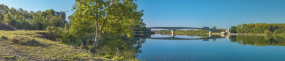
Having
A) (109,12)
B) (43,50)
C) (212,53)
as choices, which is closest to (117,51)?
(109,12)

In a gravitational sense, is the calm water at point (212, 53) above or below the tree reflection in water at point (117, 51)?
below

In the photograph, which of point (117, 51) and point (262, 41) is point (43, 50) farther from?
point (262, 41)

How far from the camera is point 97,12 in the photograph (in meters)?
14.7

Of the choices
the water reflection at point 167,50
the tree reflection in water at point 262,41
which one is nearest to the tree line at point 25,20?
the water reflection at point 167,50

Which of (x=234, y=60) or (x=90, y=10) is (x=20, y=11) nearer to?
(x=90, y=10)

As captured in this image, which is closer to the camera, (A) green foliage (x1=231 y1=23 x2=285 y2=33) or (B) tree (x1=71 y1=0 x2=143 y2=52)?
(B) tree (x1=71 y1=0 x2=143 y2=52)

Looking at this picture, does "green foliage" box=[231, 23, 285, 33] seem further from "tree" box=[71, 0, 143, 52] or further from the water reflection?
"tree" box=[71, 0, 143, 52]

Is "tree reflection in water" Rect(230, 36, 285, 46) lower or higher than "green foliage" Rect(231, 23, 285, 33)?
lower

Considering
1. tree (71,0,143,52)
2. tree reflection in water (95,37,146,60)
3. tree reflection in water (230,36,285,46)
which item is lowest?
tree reflection in water (230,36,285,46)

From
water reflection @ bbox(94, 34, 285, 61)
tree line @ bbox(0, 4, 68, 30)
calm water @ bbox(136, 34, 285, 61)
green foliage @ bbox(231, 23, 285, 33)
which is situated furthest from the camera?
green foliage @ bbox(231, 23, 285, 33)

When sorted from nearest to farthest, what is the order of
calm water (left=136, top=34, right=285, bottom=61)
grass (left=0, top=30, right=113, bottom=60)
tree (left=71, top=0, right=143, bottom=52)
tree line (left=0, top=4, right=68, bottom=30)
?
grass (left=0, top=30, right=113, bottom=60), tree (left=71, top=0, right=143, bottom=52), calm water (left=136, top=34, right=285, bottom=61), tree line (left=0, top=4, right=68, bottom=30)

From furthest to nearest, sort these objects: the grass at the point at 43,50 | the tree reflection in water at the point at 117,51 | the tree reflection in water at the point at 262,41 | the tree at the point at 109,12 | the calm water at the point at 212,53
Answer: the tree reflection in water at the point at 262,41, the calm water at the point at 212,53, the tree reflection in water at the point at 117,51, the tree at the point at 109,12, the grass at the point at 43,50

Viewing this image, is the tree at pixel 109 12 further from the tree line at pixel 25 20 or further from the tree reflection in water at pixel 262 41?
the tree line at pixel 25 20

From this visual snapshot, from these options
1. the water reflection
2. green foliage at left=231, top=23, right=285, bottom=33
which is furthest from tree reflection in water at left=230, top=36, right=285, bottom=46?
green foliage at left=231, top=23, right=285, bottom=33
